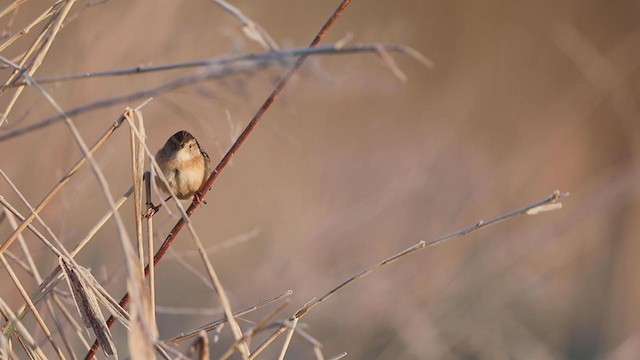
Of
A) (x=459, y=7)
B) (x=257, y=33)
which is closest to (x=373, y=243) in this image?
(x=257, y=33)

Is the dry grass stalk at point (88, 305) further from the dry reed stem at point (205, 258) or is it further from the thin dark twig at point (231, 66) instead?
the thin dark twig at point (231, 66)

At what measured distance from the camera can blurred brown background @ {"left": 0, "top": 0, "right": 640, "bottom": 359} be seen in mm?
3041

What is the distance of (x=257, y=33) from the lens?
1.18m

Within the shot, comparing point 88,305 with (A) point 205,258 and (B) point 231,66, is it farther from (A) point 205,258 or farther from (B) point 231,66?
(B) point 231,66

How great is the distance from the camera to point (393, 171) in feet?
16.2

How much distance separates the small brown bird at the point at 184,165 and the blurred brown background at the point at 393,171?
166 mm

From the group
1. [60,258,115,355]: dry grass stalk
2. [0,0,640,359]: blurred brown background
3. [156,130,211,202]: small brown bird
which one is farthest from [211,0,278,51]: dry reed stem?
[156,130,211,202]: small brown bird

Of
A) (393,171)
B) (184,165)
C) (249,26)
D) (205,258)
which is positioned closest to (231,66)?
(249,26)

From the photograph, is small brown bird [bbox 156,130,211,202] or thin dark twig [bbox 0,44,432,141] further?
small brown bird [bbox 156,130,211,202]

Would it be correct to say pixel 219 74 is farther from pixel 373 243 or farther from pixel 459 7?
pixel 459 7

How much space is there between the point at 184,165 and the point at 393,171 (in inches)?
105

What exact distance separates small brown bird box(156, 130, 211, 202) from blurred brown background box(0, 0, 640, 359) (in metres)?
0.17

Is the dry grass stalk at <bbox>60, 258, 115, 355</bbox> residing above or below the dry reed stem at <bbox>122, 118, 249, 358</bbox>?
above

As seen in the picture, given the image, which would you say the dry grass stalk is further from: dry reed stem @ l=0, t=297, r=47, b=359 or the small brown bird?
the small brown bird
